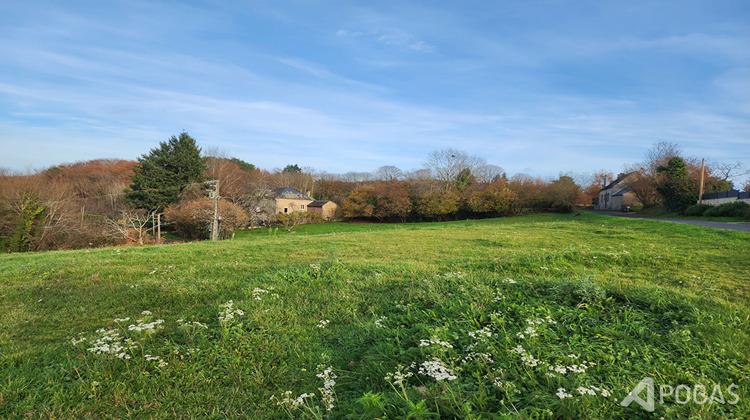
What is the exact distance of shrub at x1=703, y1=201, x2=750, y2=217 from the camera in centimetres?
2167

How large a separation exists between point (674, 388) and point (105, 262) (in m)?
10.6

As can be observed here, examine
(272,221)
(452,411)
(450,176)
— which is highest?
(450,176)

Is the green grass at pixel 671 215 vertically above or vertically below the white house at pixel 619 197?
below

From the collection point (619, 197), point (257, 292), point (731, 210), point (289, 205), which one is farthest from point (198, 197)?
point (619, 197)

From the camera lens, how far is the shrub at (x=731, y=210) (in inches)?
853

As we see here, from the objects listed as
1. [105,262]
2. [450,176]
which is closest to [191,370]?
[105,262]

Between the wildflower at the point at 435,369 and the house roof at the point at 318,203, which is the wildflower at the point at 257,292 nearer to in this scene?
the wildflower at the point at 435,369

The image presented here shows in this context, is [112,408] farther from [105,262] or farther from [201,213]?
[201,213]

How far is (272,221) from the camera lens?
43562mm

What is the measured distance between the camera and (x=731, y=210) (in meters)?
22.5

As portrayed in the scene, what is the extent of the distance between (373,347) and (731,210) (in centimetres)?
3120

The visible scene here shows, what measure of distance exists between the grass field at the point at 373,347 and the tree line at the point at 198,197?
2439 cm

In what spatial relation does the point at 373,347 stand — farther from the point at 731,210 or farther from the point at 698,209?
the point at 698,209

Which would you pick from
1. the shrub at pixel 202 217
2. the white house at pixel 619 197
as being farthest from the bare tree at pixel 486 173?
the shrub at pixel 202 217
